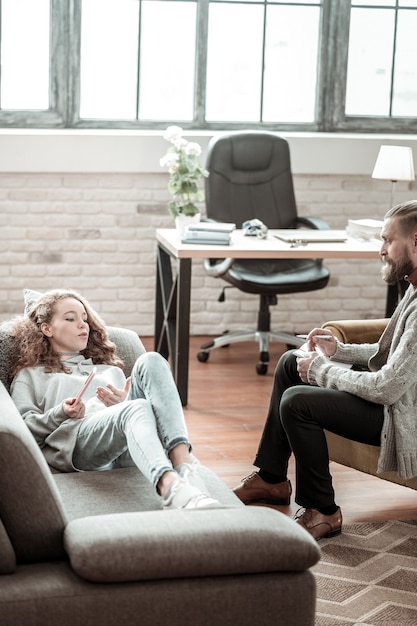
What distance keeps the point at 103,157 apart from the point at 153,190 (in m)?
0.33

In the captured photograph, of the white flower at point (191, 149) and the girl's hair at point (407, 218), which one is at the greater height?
the white flower at point (191, 149)

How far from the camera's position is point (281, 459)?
347cm

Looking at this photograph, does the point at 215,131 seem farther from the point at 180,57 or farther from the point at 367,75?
the point at 367,75

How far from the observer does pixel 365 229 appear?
494 cm

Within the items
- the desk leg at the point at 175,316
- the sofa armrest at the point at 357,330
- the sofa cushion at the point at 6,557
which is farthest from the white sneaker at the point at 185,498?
the desk leg at the point at 175,316

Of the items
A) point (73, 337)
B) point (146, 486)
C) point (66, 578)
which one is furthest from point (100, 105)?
point (66, 578)

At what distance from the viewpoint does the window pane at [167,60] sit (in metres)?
5.64

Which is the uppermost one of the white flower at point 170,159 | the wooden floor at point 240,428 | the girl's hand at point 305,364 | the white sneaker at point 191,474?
the white flower at point 170,159

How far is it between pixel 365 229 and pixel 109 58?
5.74 ft

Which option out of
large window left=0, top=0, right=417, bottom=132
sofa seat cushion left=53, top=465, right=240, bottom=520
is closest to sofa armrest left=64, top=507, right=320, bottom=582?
sofa seat cushion left=53, top=465, right=240, bottom=520

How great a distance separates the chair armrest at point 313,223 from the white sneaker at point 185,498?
9.26 ft

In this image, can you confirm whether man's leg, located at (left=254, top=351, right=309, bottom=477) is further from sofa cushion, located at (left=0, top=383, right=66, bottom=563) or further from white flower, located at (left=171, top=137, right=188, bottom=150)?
white flower, located at (left=171, top=137, right=188, bottom=150)

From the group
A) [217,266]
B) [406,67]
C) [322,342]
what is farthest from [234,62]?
[322,342]

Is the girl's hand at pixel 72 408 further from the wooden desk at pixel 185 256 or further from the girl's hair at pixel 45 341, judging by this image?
the wooden desk at pixel 185 256
